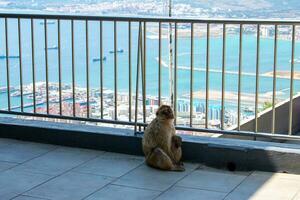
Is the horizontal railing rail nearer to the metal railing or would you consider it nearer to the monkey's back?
the metal railing

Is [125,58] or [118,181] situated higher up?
[125,58]

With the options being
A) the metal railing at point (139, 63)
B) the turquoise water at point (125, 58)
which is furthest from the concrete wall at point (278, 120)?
the metal railing at point (139, 63)

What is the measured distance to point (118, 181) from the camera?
16.1 feet

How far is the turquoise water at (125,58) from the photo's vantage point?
218 inches

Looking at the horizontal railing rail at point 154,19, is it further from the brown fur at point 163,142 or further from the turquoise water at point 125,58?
the brown fur at point 163,142

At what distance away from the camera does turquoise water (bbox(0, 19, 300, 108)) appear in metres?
5.53

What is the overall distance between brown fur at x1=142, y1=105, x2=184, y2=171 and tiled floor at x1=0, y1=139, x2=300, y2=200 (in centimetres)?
9

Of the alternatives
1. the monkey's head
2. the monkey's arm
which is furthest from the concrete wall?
the monkey's head

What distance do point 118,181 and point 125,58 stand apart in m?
1.39

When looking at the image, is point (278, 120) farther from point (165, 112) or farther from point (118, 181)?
point (118, 181)

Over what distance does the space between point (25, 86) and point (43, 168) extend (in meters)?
1.32

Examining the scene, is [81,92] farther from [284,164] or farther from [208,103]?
[284,164]

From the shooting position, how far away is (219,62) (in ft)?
19.3

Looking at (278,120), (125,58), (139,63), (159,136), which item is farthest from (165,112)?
(278,120)
